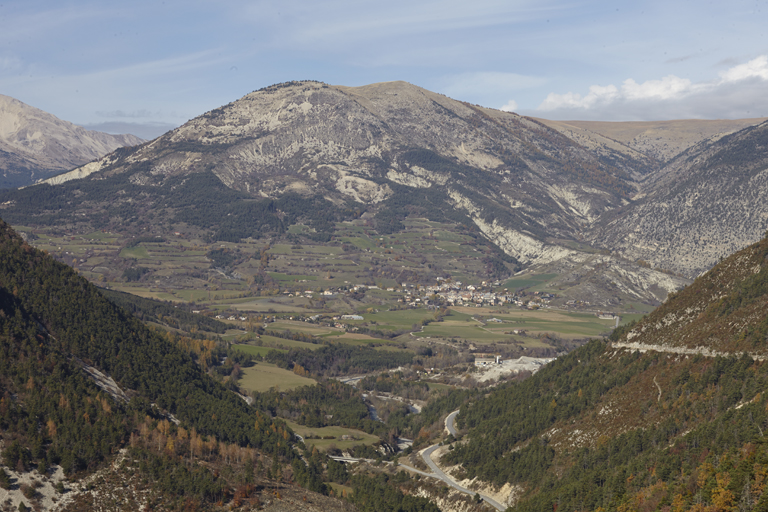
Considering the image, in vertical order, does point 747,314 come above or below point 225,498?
above

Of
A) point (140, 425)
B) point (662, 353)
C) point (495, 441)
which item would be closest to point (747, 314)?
point (662, 353)

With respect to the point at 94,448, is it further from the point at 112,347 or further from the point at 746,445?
the point at 746,445

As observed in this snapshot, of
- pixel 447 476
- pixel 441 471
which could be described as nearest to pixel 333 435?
pixel 441 471

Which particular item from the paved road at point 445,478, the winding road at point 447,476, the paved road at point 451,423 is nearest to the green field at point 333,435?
the paved road at point 451,423

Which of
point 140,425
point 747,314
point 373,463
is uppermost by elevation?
point 747,314

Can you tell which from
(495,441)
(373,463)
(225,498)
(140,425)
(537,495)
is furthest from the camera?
(373,463)

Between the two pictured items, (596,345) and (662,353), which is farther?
(596,345)

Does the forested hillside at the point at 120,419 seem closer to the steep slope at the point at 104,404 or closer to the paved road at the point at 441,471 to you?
the steep slope at the point at 104,404

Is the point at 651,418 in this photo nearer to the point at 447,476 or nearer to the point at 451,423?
the point at 447,476

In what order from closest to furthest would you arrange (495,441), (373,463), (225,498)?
(225,498)
(495,441)
(373,463)

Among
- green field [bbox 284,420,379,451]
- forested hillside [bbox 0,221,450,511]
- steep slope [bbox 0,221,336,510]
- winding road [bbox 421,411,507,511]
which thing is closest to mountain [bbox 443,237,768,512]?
winding road [bbox 421,411,507,511]
